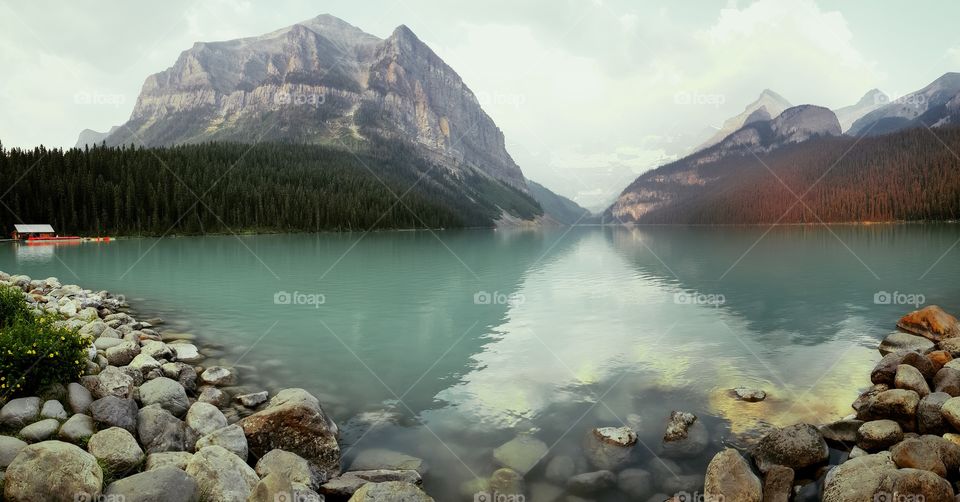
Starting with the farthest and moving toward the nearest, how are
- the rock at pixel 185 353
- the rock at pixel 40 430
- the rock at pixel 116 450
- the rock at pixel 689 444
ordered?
the rock at pixel 185 353
the rock at pixel 689 444
the rock at pixel 40 430
the rock at pixel 116 450

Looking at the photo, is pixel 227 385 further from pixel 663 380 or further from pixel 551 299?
pixel 551 299

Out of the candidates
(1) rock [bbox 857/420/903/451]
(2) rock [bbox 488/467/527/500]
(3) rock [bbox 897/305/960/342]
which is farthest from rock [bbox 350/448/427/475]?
(3) rock [bbox 897/305/960/342]

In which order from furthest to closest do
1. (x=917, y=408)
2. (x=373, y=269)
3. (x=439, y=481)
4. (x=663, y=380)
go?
(x=373, y=269), (x=663, y=380), (x=917, y=408), (x=439, y=481)

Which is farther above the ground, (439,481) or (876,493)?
(876,493)

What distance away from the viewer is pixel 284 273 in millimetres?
52312

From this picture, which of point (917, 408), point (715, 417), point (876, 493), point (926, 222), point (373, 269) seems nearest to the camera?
point (876, 493)

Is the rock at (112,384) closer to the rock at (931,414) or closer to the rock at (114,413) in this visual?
the rock at (114,413)

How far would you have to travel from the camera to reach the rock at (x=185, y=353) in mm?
18234

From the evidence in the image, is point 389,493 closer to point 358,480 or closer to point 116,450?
point 358,480

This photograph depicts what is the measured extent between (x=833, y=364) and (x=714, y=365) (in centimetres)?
465

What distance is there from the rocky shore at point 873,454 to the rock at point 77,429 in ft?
38.3

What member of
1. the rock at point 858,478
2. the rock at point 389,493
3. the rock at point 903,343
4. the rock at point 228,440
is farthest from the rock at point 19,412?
the rock at point 903,343

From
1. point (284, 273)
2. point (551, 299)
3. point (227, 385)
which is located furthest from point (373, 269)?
point (227, 385)

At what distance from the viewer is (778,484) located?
10102mm
